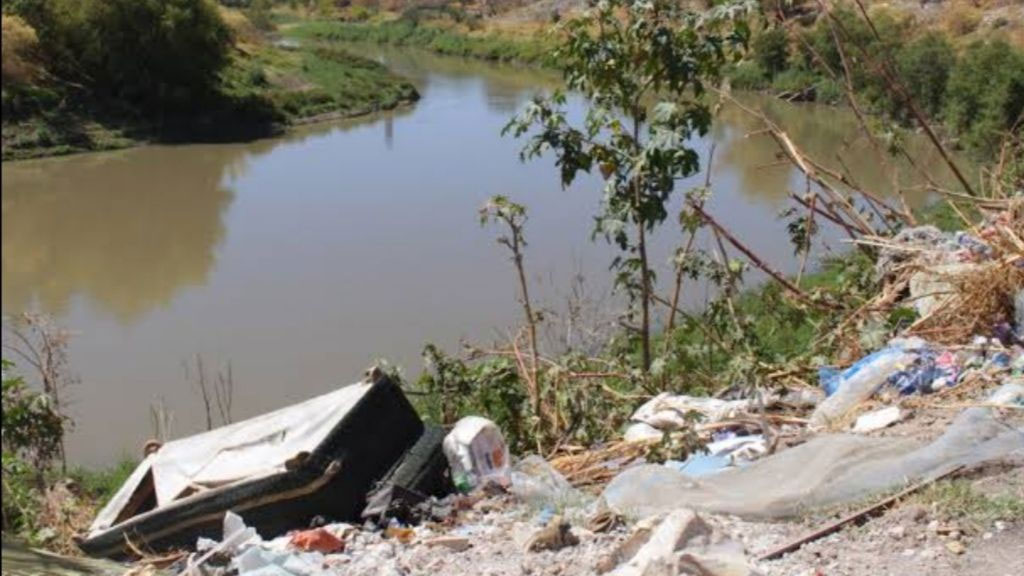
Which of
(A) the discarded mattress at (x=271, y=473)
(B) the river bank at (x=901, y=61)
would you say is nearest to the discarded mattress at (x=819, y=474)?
(A) the discarded mattress at (x=271, y=473)

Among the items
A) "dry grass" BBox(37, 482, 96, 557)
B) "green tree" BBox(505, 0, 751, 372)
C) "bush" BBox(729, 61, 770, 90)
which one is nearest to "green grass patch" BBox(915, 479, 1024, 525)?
"green tree" BBox(505, 0, 751, 372)

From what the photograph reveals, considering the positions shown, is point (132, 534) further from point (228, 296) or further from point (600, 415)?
point (228, 296)

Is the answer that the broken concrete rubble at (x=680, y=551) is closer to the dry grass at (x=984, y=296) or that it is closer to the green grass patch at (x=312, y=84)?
the dry grass at (x=984, y=296)

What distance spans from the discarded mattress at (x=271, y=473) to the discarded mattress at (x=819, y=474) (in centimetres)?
86

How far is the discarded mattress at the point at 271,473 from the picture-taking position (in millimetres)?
3979

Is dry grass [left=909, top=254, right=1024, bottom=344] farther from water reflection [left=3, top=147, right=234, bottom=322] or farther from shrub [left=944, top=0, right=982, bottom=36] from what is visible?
shrub [left=944, top=0, right=982, bottom=36]

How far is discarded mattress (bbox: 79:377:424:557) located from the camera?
13.1 feet

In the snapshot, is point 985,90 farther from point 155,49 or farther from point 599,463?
point 155,49

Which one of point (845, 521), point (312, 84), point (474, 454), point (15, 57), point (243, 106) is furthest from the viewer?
point (312, 84)

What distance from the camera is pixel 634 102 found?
18.5 ft

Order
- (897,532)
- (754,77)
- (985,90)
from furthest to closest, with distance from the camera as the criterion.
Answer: (754,77), (985,90), (897,532)

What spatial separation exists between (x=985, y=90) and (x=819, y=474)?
1489 cm

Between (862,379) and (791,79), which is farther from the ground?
(862,379)

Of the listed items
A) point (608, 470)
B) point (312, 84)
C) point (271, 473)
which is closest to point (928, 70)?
point (312, 84)
